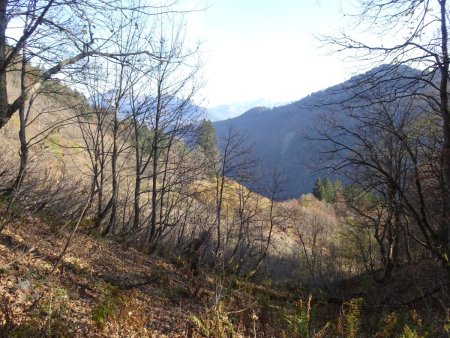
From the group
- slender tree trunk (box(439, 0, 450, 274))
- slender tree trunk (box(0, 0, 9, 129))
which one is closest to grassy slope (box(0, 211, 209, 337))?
slender tree trunk (box(0, 0, 9, 129))

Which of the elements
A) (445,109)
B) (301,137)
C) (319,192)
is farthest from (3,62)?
(319,192)

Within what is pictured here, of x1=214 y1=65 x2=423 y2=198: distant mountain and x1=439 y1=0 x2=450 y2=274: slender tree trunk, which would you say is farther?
x1=214 y1=65 x2=423 y2=198: distant mountain

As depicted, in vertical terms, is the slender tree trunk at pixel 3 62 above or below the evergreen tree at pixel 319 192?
above

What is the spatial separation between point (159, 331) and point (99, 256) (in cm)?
401

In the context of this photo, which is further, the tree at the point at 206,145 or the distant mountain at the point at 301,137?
the tree at the point at 206,145

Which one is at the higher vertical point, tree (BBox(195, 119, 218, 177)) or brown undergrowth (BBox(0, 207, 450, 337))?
tree (BBox(195, 119, 218, 177))

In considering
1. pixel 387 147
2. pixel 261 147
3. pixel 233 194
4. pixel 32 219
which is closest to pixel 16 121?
pixel 233 194

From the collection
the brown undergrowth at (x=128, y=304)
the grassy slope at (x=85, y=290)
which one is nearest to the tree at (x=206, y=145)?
the brown undergrowth at (x=128, y=304)

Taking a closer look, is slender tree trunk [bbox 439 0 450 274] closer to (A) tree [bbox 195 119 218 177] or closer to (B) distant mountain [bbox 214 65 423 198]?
(B) distant mountain [bbox 214 65 423 198]

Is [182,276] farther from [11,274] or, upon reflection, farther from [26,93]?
[26,93]

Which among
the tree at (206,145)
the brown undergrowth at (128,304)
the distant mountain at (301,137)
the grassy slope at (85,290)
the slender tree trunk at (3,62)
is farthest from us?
the tree at (206,145)

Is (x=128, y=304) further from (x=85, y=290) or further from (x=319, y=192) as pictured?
(x=319, y=192)

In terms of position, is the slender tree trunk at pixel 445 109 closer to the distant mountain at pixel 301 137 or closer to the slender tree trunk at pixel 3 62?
the distant mountain at pixel 301 137

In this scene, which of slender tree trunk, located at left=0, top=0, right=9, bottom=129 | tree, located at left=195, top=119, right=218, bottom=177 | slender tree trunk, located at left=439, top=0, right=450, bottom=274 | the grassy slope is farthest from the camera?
tree, located at left=195, top=119, right=218, bottom=177
